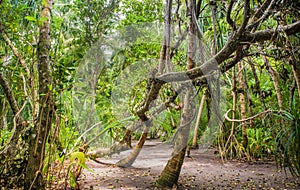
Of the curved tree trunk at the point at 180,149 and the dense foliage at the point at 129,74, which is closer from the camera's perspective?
the dense foliage at the point at 129,74

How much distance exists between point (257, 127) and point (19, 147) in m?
4.49

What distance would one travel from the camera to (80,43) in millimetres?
4801

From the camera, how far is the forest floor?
2822 mm

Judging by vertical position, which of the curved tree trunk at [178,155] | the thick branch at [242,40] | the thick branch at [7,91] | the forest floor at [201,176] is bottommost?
the forest floor at [201,176]

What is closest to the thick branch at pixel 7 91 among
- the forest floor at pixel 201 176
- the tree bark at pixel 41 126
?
the tree bark at pixel 41 126

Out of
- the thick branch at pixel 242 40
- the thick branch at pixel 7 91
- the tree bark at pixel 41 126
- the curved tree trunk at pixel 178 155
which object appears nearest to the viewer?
the tree bark at pixel 41 126

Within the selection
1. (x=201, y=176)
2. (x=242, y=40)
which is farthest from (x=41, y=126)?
(x=201, y=176)

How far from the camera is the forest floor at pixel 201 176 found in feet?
9.26

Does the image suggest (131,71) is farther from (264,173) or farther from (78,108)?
(264,173)

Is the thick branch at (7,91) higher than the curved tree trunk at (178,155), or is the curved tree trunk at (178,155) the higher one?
the thick branch at (7,91)

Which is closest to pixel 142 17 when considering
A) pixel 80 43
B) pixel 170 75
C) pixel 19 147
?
pixel 80 43

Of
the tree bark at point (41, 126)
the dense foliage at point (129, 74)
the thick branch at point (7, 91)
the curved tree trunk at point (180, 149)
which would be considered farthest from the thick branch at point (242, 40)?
the thick branch at point (7, 91)

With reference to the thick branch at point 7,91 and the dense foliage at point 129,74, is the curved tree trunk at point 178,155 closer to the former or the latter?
the dense foliage at point 129,74

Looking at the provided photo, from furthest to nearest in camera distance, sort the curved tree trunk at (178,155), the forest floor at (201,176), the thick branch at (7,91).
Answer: the forest floor at (201,176) < the curved tree trunk at (178,155) < the thick branch at (7,91)
